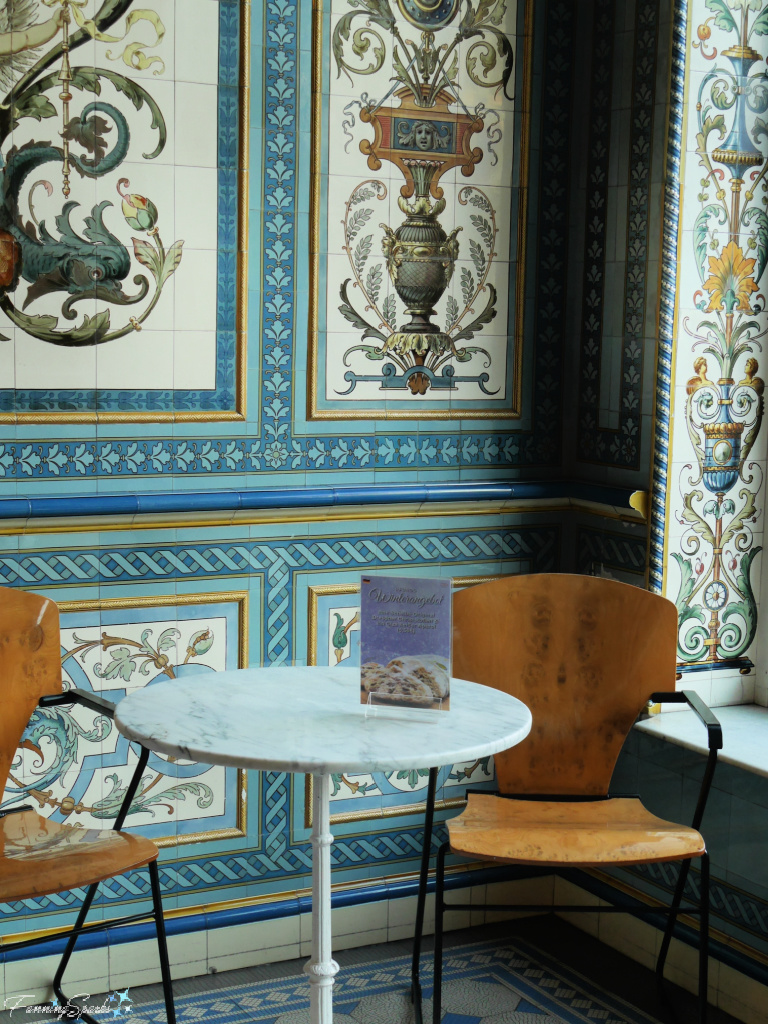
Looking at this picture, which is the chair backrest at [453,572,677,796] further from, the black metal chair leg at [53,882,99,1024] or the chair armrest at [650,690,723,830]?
the black metal chair leg at [53,882,99,1024]

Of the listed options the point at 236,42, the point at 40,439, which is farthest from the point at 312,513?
the point at 236,42

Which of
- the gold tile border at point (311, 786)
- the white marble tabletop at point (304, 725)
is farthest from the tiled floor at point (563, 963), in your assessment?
the white marble tabletop at point (304, 725)

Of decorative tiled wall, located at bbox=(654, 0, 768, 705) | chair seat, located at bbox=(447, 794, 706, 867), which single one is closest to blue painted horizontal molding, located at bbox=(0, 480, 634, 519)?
decorative tiled wall, located at bbox=(654, 0, 768, 705)

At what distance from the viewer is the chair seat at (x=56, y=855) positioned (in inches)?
90.9

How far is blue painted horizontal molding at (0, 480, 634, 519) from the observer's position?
9.60 ft

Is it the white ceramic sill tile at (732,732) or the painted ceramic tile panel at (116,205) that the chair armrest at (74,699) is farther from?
the white ceramic sill tile at (732,732)

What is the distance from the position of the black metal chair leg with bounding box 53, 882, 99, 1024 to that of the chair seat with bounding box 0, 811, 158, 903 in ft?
0.83

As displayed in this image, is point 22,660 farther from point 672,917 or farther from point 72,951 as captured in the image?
point 672,917

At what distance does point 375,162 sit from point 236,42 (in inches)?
18.8

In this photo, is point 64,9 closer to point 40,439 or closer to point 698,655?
point 40,439

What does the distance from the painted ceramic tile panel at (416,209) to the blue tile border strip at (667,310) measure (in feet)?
1.60

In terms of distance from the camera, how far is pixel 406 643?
2205 mm

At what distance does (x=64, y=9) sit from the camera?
2.88 meters

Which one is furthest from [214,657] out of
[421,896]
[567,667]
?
[567,667]
